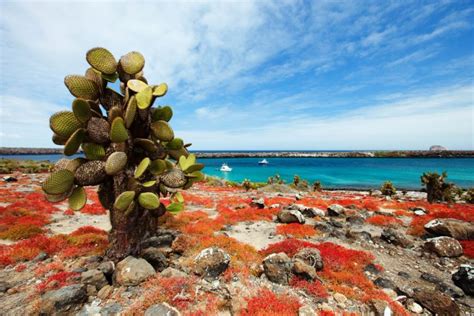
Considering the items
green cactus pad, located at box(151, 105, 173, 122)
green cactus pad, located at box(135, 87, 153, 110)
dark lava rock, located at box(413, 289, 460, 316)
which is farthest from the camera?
green cactus pad, located at box(151, 105, 173, 122)

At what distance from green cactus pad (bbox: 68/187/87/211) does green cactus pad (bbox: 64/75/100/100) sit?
2619 mm

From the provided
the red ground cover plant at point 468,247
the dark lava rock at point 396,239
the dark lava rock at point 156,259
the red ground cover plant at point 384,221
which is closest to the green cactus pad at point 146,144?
the dark lava rock at point 156,259

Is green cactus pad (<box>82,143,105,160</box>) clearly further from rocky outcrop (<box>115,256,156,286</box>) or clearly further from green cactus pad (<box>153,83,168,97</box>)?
rocky outcrop (<box>115,256,156,286</box>)

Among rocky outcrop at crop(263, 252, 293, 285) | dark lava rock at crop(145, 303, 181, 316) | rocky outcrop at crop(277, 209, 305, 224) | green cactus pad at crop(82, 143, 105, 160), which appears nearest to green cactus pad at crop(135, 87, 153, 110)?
green cactus pad at crop(82, 143, 105, 160)

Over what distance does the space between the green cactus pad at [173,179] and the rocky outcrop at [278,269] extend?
3.57 m

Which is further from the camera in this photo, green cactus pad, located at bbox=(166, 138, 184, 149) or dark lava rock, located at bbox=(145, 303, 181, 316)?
green cactus pad, located at bbox=(166, 138, 184, 149)

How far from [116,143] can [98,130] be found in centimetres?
54

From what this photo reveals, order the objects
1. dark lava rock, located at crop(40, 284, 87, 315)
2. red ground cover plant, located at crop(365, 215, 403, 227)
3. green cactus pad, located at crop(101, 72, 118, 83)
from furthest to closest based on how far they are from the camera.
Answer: red ground cover plant, located at crop(365, 215, 403, 227)
green cactus pad, located at crop(101, 72, 118, 83)
dark lava rock, located at crop(40, 284, 87, 315)

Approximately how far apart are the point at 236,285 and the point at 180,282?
142cm

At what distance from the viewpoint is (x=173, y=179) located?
6641mm

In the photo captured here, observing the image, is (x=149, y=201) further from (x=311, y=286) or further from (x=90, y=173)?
(x=311, y=286)

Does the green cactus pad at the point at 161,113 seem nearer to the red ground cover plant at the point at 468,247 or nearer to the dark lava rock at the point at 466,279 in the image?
the dark lava rock at the point at 466,279

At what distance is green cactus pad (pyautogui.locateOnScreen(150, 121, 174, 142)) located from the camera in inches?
246

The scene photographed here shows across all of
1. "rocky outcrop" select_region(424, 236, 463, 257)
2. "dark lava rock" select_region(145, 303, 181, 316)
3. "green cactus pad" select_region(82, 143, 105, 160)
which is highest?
"green cactus pad" select_region(82, 143, 105, 160)
